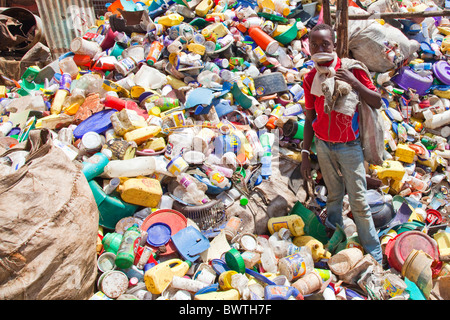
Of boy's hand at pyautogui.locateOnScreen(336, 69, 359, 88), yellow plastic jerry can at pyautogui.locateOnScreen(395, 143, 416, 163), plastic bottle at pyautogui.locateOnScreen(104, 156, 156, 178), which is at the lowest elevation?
yellow plastic jerry can at pyautogui.locateOnScreen(395, 143, 416, 163)

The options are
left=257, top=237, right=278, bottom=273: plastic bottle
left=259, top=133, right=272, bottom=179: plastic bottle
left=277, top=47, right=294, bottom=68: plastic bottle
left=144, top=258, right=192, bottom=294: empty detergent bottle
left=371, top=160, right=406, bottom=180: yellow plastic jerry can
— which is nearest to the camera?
left=144, top=258, right=192, bottom=294: empty detergent bottle

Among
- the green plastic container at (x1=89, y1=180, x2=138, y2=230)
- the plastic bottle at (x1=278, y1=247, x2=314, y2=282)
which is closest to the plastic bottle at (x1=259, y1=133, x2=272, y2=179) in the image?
the plastic bottle at (x1=278, y1=247, x2=314, y2=282)

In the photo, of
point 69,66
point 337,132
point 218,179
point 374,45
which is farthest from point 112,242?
point 374,45

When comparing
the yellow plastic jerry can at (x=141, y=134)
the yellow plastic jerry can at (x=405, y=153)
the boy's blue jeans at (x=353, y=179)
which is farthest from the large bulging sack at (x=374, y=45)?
the yellow plastic jerry can at (x=141, y=134)

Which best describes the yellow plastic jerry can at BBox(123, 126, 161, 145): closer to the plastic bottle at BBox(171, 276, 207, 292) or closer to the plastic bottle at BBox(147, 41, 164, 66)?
the plastic bottle at BBox(147, 41, 164, 66)

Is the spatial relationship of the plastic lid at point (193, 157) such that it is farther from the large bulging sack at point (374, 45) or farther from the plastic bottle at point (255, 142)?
the large bulging sack at point (374, 45)

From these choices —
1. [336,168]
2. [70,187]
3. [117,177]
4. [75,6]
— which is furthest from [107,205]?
[75,6]

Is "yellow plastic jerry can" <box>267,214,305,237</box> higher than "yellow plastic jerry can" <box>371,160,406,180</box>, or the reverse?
"yellow plastic jerry can" <box>267,214,305,237</box>

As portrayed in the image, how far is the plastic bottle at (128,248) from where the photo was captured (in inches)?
101

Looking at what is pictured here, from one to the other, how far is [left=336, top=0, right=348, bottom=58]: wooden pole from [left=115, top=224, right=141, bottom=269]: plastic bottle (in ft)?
9.56

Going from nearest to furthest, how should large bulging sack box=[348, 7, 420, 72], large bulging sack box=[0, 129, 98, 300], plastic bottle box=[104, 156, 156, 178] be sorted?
large bulging sack box=[0, 129, 98, 300] < plastic bottle box=[104, 156, 156, 178] < large bulging sack box=[348, 7, 420, 72]

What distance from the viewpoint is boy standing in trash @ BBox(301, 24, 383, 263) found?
2533mm

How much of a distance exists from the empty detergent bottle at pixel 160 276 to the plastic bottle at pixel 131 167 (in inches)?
38.3

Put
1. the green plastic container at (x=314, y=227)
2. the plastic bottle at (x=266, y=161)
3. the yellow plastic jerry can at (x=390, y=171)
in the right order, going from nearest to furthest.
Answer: the green plastic container at (x=314, y=227) < the plastic bottle at (x=266, y=161) < the yellow plastic jerry can at (x=390, y=171)
